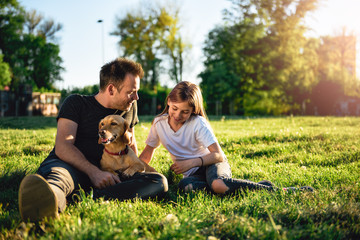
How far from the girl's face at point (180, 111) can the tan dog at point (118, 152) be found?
0.61 meters

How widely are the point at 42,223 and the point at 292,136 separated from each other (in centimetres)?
621

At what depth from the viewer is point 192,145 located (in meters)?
3.68

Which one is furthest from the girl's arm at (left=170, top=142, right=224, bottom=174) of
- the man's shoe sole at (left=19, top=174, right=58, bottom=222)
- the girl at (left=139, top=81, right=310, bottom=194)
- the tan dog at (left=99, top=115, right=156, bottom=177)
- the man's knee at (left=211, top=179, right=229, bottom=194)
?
the man's shoe sole at (left=19, top=174, right=58, bottom=222)

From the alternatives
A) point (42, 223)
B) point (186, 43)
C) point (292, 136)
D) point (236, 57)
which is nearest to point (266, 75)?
point (236, 57)

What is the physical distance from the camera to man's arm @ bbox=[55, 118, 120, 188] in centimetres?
290

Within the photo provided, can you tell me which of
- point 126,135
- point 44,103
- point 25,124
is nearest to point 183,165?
point 126,135

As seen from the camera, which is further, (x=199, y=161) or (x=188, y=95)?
(x=188, y=95)

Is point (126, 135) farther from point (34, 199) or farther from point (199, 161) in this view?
point (34, 199)

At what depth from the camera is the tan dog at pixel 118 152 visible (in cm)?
323

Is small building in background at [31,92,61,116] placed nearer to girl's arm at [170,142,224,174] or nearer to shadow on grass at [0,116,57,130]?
shadow on grass at [0,116,57,130]

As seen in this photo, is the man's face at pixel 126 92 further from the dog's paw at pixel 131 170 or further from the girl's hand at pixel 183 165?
the girl's hand at pixel 183 165

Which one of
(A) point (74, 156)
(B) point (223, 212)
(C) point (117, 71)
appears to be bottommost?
(B) point (223, 212)

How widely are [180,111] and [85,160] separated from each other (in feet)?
4.10

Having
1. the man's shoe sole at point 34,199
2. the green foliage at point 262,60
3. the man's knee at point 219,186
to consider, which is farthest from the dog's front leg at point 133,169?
the green foliage at point 262,60
